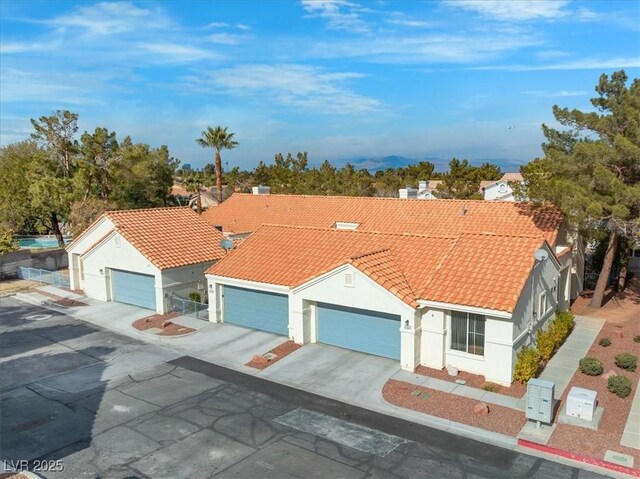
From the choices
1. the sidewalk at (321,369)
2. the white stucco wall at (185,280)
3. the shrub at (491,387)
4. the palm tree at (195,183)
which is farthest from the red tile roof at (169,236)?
the palm tree at (195,183)

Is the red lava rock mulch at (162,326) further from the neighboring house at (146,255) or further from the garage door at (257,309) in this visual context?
the garage door at (257,309)

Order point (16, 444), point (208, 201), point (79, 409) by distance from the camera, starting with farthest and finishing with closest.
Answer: point (208, 201) → point (79, 409) → point (16, 444)

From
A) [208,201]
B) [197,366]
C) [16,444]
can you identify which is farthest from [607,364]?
[208,201]

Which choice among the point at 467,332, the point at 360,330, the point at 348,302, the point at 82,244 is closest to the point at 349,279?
the point at 348,302

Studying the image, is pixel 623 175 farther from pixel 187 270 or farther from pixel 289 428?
pixel 187 270

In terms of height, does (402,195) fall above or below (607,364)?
above
